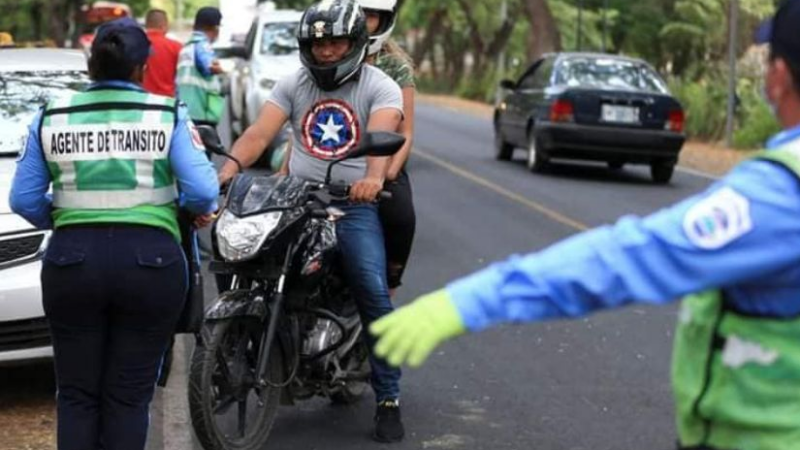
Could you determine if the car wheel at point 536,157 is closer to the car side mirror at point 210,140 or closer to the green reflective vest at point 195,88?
the green reflective vest at point 195,88

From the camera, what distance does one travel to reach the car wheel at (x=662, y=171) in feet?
60.8

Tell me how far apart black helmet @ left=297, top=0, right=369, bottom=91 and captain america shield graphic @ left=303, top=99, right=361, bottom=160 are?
0.35 feet

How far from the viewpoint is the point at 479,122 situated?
35312 millimetres

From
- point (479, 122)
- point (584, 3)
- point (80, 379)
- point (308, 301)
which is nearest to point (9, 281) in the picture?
point (308, 301)

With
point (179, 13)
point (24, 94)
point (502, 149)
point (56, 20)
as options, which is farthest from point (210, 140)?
point (179, 13)

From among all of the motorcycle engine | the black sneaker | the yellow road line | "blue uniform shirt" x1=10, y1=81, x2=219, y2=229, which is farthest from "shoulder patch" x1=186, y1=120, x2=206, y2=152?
the yellow road line

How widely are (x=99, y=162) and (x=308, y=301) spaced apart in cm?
168

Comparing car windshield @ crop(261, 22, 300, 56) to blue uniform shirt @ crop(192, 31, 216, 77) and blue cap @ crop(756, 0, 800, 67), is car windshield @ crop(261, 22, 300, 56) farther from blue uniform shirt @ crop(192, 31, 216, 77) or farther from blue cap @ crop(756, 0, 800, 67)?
blue cap @ crop(756, 0, 800, 67)

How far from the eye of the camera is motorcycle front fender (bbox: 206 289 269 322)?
18.1ft

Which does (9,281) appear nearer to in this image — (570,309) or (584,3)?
(570,309)

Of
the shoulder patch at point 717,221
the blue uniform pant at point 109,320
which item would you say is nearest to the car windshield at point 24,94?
the blue uniform pant at point 109,320

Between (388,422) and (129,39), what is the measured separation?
234 centimetres

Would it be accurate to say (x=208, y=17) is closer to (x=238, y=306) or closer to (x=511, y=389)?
(x=511, y=389)

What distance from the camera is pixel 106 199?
4.58 meters
